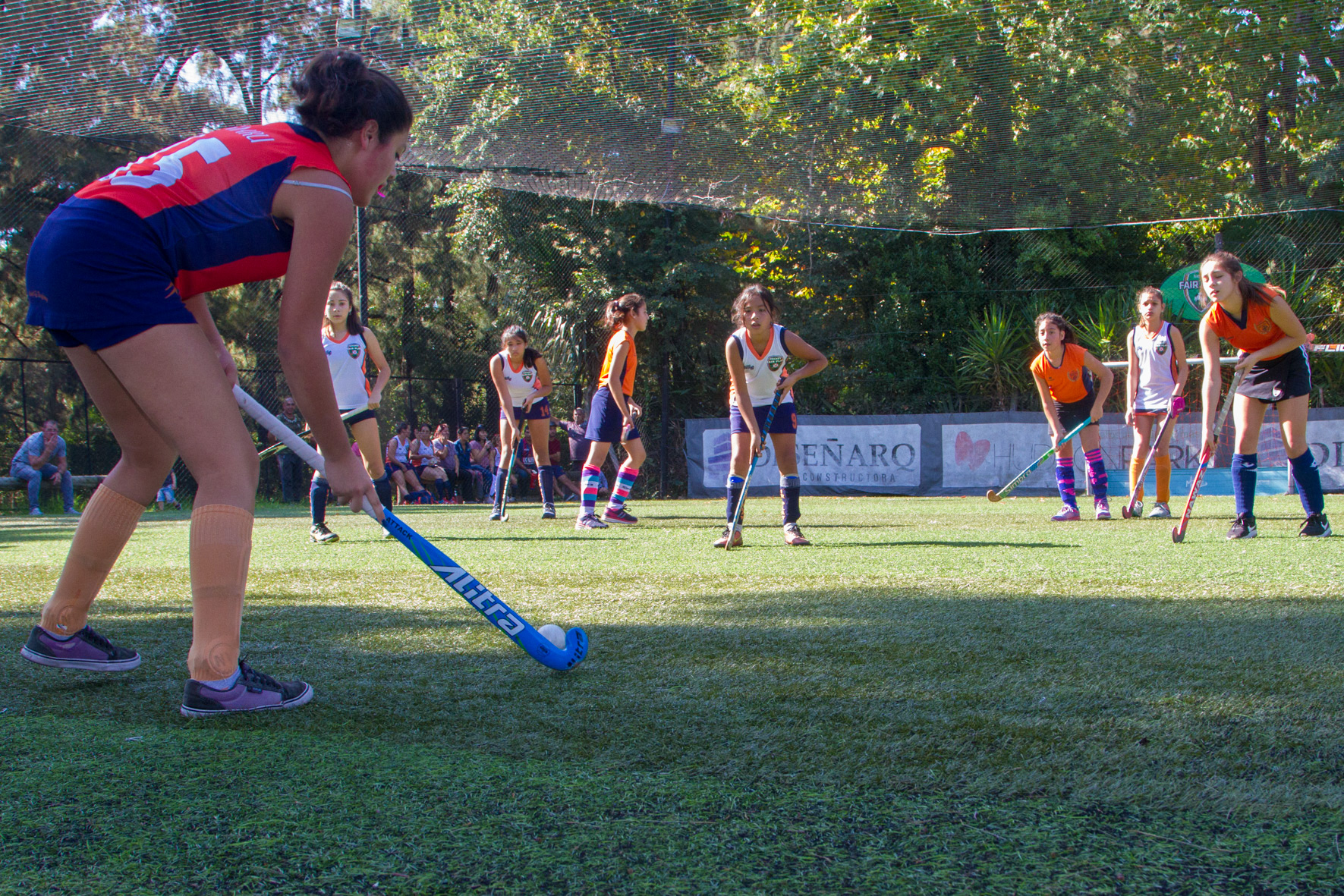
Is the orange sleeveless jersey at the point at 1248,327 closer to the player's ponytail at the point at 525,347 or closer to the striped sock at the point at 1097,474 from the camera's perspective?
the striped sock at the point at 1097,474

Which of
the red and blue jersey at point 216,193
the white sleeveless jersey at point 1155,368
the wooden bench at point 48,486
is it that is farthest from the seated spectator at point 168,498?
the red and blue jersey at point 216,193

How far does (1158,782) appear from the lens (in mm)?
1656

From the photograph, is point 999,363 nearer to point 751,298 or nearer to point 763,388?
point 763,388

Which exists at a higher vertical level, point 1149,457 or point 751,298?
point 751,298

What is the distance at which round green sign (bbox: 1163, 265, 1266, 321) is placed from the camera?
15133 mm

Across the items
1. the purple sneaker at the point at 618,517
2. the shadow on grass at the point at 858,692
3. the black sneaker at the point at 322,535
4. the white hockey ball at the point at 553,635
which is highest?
the white hockey ball at the point at 553,635

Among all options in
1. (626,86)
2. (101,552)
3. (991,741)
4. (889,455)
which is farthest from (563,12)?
(991,741)

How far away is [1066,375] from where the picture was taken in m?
8.26

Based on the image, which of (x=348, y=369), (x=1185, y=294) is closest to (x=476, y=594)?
(x=348, y=369)

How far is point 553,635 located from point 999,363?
14.9m

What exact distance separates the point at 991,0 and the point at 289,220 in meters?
10.1

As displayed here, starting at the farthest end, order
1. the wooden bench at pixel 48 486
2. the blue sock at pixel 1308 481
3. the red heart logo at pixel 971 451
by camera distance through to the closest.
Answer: the wooden bench at pixel 48 486
the red heart logo at pixel 971 451
the blue sock at pixel 1308 481

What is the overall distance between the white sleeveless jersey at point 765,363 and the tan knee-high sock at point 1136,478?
3527mm

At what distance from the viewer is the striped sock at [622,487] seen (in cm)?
859
